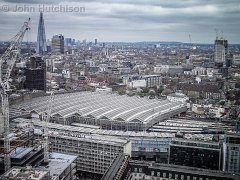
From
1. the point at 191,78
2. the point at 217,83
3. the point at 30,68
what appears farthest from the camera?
the point at 191,78

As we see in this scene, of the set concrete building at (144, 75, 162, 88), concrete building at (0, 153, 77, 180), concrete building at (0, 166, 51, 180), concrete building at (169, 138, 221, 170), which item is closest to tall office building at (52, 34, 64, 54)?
concrete building at (144, 75, 162, 88)

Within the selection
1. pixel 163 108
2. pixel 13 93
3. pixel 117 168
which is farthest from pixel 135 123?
pixel 13 93

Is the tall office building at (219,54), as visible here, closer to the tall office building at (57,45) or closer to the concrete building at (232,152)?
the tall office building at (57,45)

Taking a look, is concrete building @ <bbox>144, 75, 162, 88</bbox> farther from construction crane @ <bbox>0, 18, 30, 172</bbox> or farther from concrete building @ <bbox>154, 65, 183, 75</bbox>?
construction crane @ <bbox>0, 18, 30, 172</bbox>

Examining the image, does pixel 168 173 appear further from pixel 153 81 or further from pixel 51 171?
pixel 153 81

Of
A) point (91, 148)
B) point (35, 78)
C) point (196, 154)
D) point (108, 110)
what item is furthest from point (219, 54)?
point (91, 148)

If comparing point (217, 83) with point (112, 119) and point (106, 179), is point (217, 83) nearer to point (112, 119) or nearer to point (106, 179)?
point (112, 119)

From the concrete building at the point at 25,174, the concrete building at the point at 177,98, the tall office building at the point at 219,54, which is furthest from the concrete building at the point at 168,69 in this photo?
the concrete building at the point at 25,174
